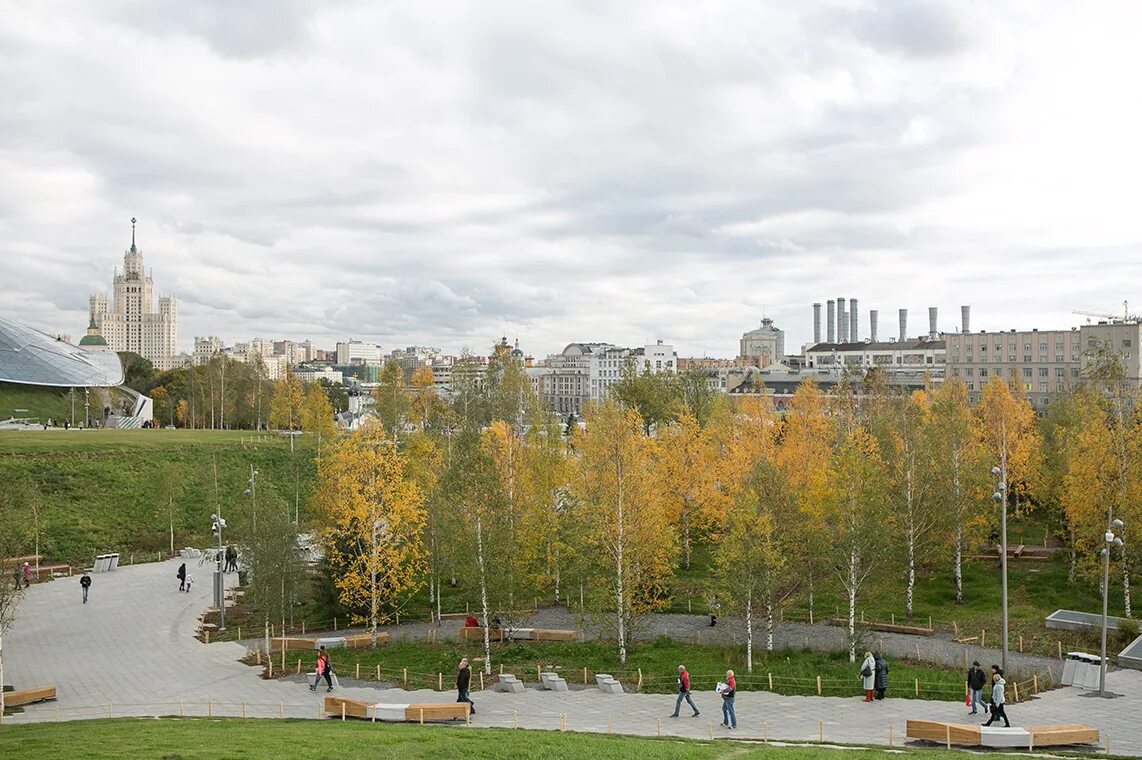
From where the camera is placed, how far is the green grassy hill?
5262 centimetres

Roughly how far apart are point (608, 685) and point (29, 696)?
16628 millimetres

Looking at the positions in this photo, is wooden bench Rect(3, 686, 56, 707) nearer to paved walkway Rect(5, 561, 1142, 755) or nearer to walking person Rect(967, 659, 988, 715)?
paved walkway Rect(5, 561, 1142, 755)

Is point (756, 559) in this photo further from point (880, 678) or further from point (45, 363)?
point (45, 363)

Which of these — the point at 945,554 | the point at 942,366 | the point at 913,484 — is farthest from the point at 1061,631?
the point at 942,366

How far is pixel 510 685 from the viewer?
87.0 feet

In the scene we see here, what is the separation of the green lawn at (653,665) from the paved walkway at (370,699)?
97 centimetres

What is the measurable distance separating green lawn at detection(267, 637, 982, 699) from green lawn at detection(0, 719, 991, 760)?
601 cm

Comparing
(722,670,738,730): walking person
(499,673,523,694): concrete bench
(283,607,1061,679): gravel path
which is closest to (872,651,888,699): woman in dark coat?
(283,607,1061,679): gravel path

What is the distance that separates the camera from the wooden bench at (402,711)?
2316 centimetres

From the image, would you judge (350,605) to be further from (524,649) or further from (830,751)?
(830,751)

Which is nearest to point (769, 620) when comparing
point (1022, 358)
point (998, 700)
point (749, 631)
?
point (749, 631)

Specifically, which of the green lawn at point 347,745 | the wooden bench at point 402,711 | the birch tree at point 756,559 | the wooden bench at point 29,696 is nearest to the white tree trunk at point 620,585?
the birch tree at point 756,559

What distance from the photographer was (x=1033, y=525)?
5516 cm

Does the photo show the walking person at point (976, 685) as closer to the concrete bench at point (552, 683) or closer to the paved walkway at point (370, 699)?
the paved walkway at point (370, 699)
